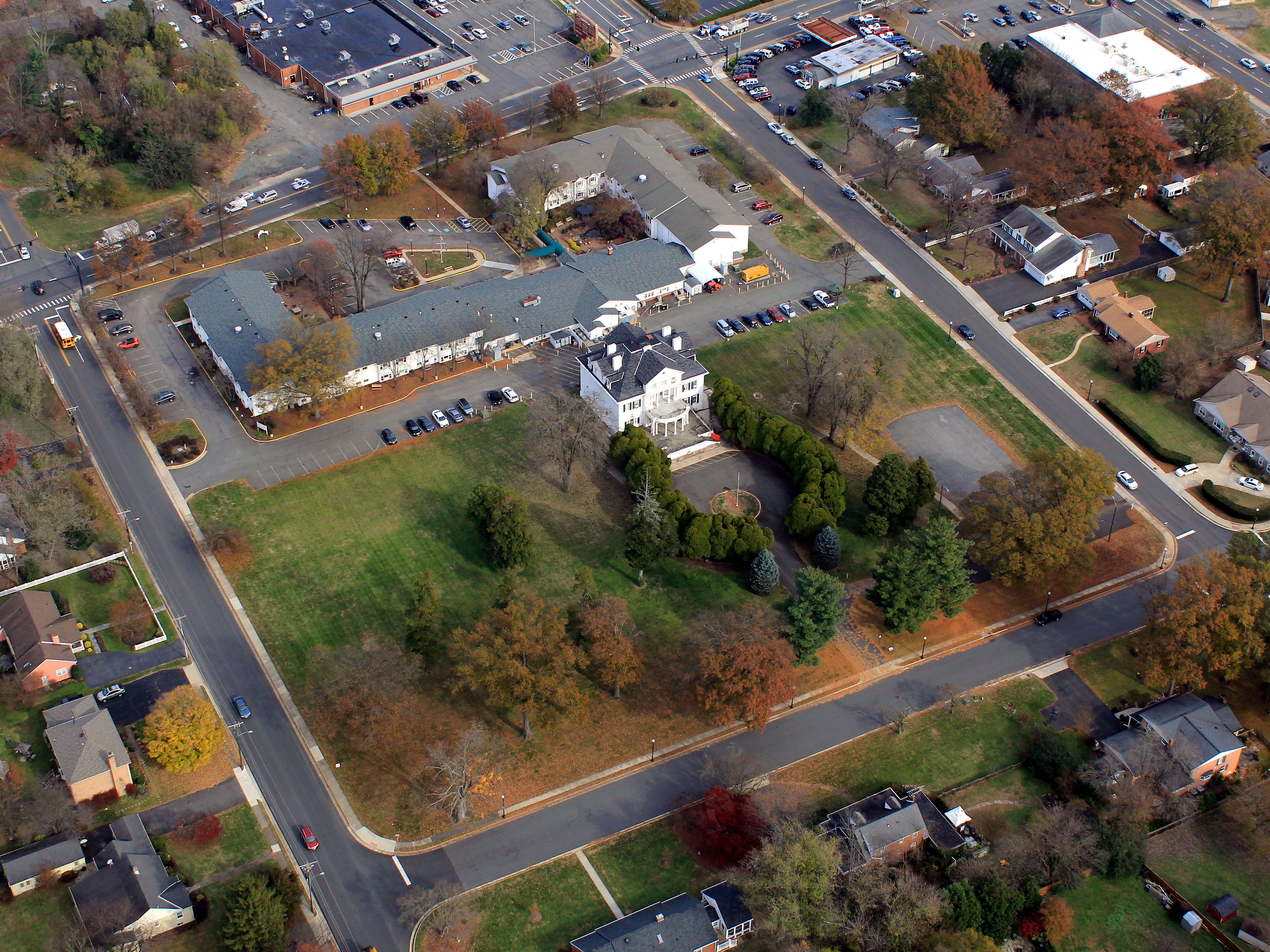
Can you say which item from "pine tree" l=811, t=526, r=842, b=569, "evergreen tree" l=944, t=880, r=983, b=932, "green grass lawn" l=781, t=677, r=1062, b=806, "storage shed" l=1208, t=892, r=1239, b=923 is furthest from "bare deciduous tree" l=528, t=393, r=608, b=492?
"storage shed" l=1208, t=892, r=1239, b=923

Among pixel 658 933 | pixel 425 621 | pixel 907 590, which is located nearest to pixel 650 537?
pixel 425 621

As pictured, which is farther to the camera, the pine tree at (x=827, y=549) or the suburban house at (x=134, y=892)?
the pine tree at (x=827, y=549)

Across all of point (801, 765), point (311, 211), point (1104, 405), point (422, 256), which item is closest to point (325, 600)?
point (801, 765)

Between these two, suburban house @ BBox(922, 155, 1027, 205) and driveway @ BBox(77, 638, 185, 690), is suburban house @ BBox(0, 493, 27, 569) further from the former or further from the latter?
suburban house @ BBox(922, 155, 1027, 205)

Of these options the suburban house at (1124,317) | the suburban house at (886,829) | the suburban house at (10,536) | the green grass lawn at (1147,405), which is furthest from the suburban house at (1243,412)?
the suburban house at (10,536)

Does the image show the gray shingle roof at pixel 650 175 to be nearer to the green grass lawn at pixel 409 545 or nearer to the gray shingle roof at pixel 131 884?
the green grass lawn at pixel 409 545

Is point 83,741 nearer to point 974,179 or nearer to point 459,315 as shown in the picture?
point 459,315

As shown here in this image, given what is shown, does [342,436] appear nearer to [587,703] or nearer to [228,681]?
[228,681]
